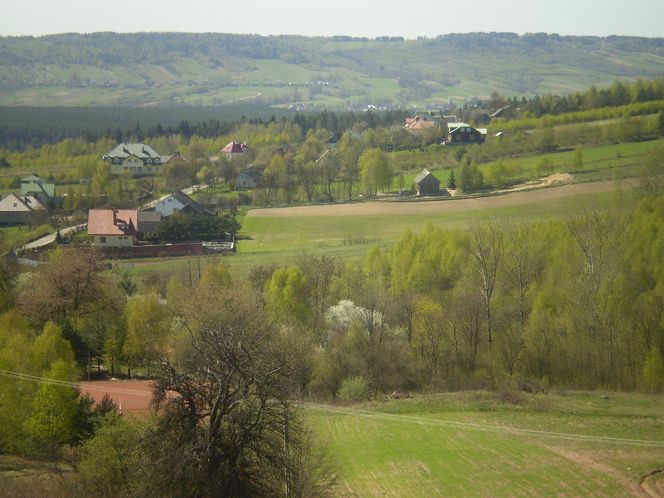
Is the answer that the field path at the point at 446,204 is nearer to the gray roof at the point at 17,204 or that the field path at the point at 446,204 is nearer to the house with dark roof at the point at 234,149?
the gray roof at the point at 17,204

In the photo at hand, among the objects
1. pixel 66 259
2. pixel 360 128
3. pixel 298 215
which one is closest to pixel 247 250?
pixel 298 215

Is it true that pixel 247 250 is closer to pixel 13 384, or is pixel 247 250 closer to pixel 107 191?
pixel 107 191

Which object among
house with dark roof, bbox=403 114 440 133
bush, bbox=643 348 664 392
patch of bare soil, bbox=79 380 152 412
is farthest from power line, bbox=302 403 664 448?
house with dark roof, bbox=403 114 440 133

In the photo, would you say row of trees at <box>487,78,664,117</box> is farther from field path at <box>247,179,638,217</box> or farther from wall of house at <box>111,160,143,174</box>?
wall of house at <box>111,160,143,174</box>

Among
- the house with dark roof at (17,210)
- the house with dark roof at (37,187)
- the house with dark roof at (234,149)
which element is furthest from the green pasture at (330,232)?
the house with dark roof at (234,149)

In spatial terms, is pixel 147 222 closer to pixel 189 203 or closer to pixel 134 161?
pixel 189 203

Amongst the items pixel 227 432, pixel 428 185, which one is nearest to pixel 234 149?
pixel 428 185

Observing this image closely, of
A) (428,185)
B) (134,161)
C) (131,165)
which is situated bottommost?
(131,165)
